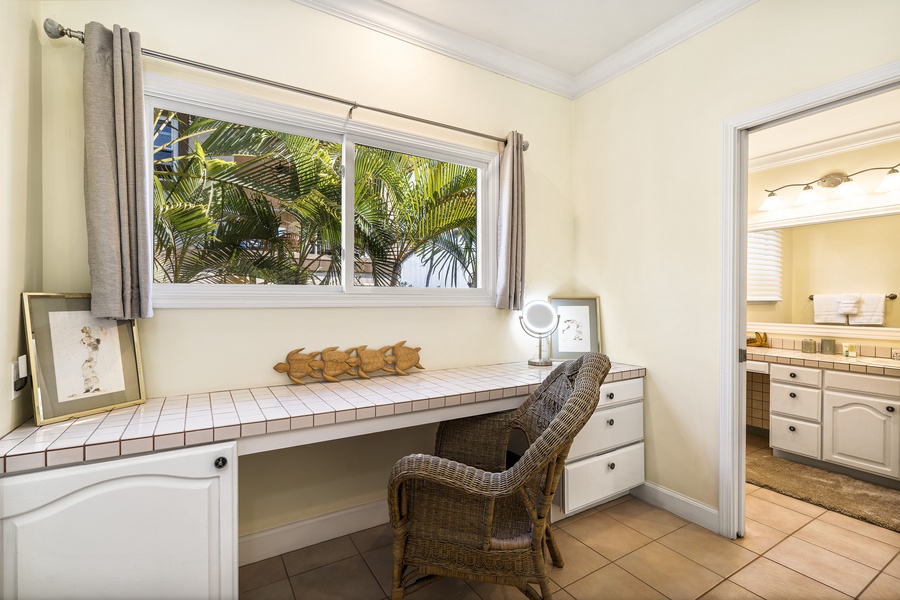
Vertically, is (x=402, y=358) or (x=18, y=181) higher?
(x=18, y=181)

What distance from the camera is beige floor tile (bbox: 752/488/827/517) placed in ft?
8.04

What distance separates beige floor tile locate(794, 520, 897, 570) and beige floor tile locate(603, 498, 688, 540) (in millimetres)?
567

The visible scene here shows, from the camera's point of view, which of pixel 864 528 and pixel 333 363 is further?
pixel 864 528

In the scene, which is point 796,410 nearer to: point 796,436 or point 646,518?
point 796,436

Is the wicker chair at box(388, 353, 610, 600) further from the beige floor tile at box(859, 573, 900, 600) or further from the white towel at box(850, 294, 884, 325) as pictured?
the white towel at box(850, 294, 884, 325)

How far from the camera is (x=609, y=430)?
237 cm

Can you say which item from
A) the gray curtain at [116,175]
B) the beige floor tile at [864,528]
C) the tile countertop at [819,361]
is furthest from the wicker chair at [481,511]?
the tile countertop at [819,361]

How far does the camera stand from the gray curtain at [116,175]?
1.57 metres

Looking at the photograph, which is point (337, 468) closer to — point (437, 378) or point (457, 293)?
point (437, 378)

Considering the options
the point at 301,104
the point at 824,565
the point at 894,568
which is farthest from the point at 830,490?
the point at 301,104

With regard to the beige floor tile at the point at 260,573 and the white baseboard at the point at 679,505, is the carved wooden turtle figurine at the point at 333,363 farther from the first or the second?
the white baseboard at the point at 679,505

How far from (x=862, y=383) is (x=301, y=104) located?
3.69 m

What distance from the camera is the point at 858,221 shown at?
11.0 feet

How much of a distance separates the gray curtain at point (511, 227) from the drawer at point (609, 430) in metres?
0.77
